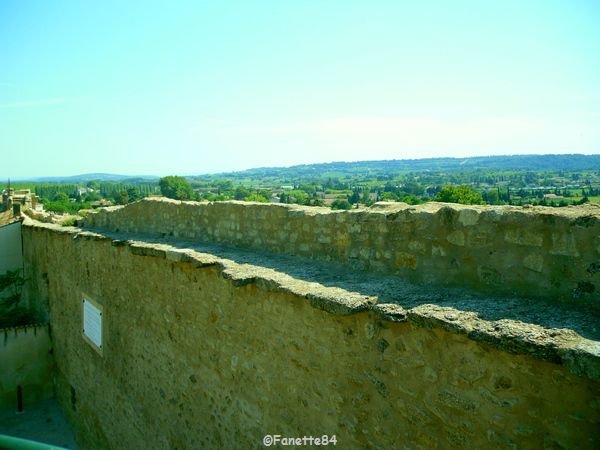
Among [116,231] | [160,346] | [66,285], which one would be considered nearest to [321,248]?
[160,346]

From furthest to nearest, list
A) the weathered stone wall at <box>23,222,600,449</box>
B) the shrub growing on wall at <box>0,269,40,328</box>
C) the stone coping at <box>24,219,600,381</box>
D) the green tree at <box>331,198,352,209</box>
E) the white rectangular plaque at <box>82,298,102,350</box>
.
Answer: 1. the shrub growing on wall at <box>0,269,40,328</box>
2. the green tree at <box>331,198,352,209</box>
3. the white rectangular plaque at <box>82,298,102,350</box>
4. the weathered stone wall at <box>23,222,600,449</box>
5. the stone coping at <box>24,219,600,381</box>

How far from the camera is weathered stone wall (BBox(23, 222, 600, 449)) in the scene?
2.52 meters

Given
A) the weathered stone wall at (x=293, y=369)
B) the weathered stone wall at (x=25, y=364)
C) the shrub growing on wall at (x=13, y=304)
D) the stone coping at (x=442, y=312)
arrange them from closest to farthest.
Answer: the stone coping at (x=442, y=312)
the weathered stone wall at (x=293, y=369)
the weathered stone wall at (x=25, y=364)
the shrub growing on wall at (x=13, y=304)

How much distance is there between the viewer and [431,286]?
3.55 meters

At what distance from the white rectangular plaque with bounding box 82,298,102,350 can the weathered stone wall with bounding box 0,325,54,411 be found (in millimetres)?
3455

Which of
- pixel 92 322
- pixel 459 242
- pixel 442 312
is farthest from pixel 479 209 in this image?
pixel 92 322

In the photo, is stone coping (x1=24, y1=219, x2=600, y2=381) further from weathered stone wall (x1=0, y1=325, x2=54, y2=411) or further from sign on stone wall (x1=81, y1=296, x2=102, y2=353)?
weathered stone wall (x1=0, y1=325, x2=54, y2=411)

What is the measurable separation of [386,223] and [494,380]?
1625mm

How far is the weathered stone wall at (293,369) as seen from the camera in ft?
8.25

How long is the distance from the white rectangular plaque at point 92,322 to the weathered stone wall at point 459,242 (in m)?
4.69

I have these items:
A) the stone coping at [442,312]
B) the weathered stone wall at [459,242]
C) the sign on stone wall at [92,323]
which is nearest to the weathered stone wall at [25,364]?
the sign on stone wall at [92,323]

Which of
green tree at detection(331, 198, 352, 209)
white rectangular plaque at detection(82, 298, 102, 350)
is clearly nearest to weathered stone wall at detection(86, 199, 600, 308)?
green tree at detection(331, 198, 352, 209)

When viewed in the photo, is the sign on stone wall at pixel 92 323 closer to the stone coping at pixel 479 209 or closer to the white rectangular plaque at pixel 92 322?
the white rectangular plaque at pixel 92 322

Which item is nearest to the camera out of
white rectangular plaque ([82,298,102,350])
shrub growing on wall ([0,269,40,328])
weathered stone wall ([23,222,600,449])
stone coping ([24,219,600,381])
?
stone coping ([24,219,600,381])
